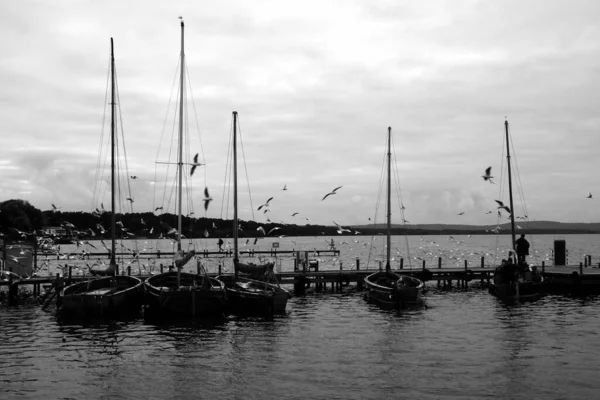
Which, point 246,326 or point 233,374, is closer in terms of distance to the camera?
point 233,374

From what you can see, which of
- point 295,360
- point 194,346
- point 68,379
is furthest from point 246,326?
point 68,379

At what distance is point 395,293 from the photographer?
1704 inches

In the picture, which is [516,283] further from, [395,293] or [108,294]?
[108,294]

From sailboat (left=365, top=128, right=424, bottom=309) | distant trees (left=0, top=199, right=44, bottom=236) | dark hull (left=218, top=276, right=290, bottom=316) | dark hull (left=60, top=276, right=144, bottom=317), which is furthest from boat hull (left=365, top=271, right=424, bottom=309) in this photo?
distant trees (left=0, top=199, right=44, bottom=236)

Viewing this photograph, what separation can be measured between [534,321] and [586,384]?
1513cm

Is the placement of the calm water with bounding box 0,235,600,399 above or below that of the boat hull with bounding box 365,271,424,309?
below

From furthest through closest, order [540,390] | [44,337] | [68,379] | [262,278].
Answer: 1. [262,278]
2. [44,337]
3. [68,379]
4. [540,390]

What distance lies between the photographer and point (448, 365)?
85.3 feet

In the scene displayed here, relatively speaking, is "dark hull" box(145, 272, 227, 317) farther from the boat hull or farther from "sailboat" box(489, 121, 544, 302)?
"sailboat" box(489, 121, 544, 302)

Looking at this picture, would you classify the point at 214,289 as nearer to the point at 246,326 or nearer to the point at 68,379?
the point at 246,326

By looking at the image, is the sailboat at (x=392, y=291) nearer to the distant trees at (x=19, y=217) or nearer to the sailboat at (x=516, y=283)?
the sailboat at (x=516, y=283)

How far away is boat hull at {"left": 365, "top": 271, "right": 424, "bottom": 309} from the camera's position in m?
43.3

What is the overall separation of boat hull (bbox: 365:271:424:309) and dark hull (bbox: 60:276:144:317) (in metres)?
15.5

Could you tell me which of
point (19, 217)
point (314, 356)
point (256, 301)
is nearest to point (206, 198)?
point (256, 301)
